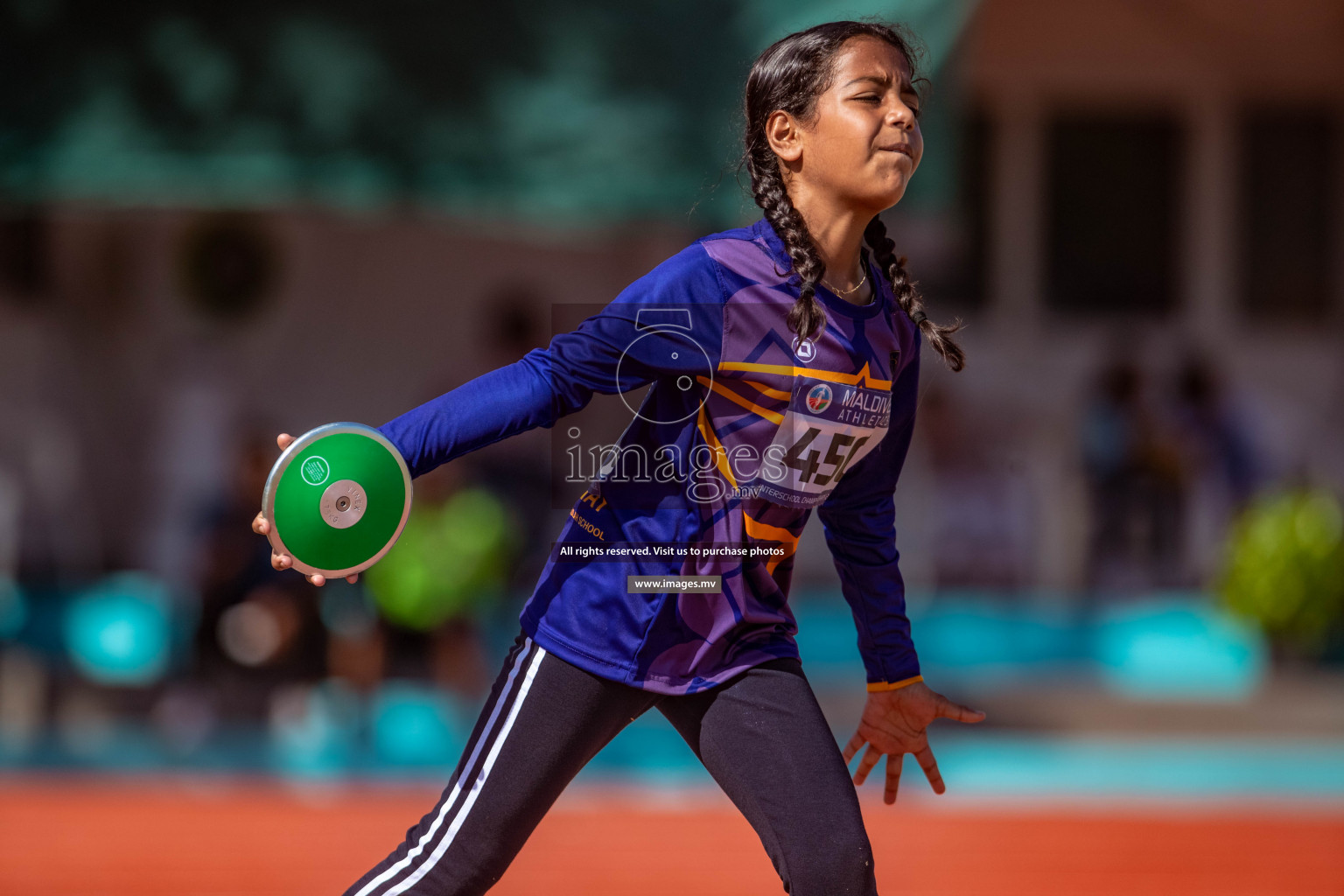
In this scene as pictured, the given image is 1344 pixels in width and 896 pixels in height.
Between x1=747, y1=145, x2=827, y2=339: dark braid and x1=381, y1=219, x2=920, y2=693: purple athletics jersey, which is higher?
x1=747, y1=145, x2=827, y2=339: dark braid

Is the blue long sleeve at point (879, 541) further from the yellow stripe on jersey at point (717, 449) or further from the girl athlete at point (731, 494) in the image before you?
the yellow stripe on jersey at point (717, 449)

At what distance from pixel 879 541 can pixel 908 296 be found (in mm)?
505

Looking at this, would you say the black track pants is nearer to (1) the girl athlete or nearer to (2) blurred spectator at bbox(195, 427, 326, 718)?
(1) the girl athlete

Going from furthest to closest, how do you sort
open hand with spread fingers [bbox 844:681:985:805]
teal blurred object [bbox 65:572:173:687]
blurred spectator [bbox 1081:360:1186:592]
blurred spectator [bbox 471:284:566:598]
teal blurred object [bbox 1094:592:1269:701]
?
1. blurred spectator [bbox 1081:360:1186:592]
2. teal blurred object [bbox 1094:592:1269:701]
3. teal blurred object [bbox 65:572:173:687]
4. blurred spectator [bbox 471:284:566:598]
5. open hand with spread fingers [bbox 844:681:985:805]

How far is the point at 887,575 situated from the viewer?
9.39ft

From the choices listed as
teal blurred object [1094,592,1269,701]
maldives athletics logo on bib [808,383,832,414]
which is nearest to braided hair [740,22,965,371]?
maldives athletics logo on bib [808,383,832,414]

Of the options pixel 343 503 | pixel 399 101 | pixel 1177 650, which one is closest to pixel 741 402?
pixel 343 503

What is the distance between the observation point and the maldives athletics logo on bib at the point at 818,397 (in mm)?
Result: 2625

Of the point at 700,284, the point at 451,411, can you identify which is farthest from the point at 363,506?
the point at 700,284

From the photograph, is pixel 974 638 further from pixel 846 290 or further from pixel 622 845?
pixel 846 290

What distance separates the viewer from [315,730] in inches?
297

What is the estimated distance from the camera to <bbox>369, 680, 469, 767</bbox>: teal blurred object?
7.68m

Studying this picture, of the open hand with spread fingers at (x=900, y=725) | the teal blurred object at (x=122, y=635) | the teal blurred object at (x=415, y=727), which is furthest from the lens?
the teal blurred object at (x=122, y=635)

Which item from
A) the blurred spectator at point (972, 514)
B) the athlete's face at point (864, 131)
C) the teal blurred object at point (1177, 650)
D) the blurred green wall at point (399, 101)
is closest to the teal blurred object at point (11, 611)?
the blurred green wall at point (399, 101)
